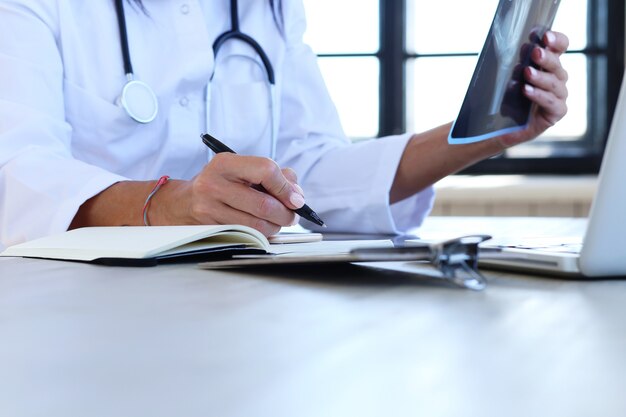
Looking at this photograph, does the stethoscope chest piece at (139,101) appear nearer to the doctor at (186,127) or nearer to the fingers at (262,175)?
the doctor at (186,127)

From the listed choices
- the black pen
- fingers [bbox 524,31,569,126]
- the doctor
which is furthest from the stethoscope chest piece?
fingers [bbox 524,31,569,126]

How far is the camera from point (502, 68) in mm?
833

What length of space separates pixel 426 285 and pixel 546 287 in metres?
0.08

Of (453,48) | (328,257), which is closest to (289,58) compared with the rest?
(328,257)

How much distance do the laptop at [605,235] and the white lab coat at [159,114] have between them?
507mm

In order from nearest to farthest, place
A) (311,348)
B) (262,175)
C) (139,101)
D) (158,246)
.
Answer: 1. (311,348)
2. (158,246)
3. (262,175)
4. (139,101)

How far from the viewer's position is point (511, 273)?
550 mm

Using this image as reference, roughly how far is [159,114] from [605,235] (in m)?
0.81

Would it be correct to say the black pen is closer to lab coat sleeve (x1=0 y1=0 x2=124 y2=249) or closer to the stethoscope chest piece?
lab coat sleeve (x1=0 y1=0 x2=124 y2=249)

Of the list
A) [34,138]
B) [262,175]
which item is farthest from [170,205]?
[34,138]

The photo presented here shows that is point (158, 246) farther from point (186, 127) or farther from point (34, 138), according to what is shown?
point (186, 127)

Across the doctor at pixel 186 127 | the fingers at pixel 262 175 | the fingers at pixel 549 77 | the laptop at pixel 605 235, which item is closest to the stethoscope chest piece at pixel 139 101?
the doctor at pixel 186 127

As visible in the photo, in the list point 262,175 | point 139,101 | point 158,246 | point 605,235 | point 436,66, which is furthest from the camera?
point 436,66

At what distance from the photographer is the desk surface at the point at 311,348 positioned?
238mm
